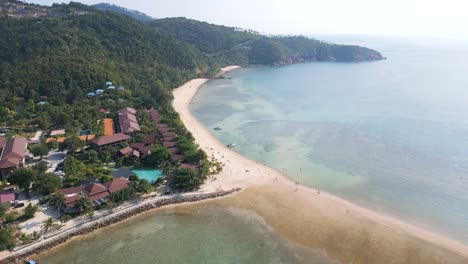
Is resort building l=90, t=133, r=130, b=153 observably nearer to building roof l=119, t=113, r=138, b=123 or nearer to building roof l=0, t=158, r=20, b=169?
building roof l=119, t=113, r=138, b=123

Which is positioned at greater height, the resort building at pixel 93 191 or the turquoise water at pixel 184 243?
the resort building at pixel 93 191

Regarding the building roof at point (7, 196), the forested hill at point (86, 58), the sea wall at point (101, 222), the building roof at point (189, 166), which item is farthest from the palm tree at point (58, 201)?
the forested hill at point (86, 58)

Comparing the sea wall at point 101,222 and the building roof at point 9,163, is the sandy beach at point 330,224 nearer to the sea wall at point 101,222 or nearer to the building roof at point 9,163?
the sea wall at point 101,222

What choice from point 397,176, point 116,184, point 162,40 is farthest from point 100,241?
point 162,40

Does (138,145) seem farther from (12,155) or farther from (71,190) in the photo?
(12,155)

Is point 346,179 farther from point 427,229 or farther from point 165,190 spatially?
point 165,190

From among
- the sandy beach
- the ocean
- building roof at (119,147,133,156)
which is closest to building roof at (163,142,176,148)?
building roof at (119,147,133,156)
